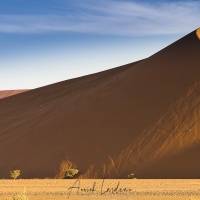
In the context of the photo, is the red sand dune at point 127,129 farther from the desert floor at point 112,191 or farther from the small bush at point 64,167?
the desert floor at point 112,191

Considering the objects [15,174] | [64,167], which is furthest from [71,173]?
[15,174]

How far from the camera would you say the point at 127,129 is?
28.0 meters

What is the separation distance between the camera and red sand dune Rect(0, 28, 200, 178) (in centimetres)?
2477

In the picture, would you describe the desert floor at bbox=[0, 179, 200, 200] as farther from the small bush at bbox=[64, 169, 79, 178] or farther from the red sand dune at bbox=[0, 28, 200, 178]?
the red sand dune at bbox=[0, 28, 200, 178]

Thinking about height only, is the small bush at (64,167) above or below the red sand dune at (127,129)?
below

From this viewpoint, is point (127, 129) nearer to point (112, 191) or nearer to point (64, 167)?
point (64, 167)

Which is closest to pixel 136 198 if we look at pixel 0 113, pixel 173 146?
pixel 173 146

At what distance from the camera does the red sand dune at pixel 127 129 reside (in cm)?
2477

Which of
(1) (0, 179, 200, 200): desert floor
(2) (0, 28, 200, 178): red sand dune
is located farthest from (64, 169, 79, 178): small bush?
(1) (0, 179, 200, 200): desert floor

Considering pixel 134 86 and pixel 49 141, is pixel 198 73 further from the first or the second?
pixel 49 141

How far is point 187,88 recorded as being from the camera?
1184 inches

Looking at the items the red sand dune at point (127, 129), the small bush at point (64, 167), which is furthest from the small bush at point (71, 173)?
the red sand dune at point (127, 129)

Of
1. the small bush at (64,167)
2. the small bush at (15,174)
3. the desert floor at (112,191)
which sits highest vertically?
the desert floor at (112,191)

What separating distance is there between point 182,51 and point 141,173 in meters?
14.3
